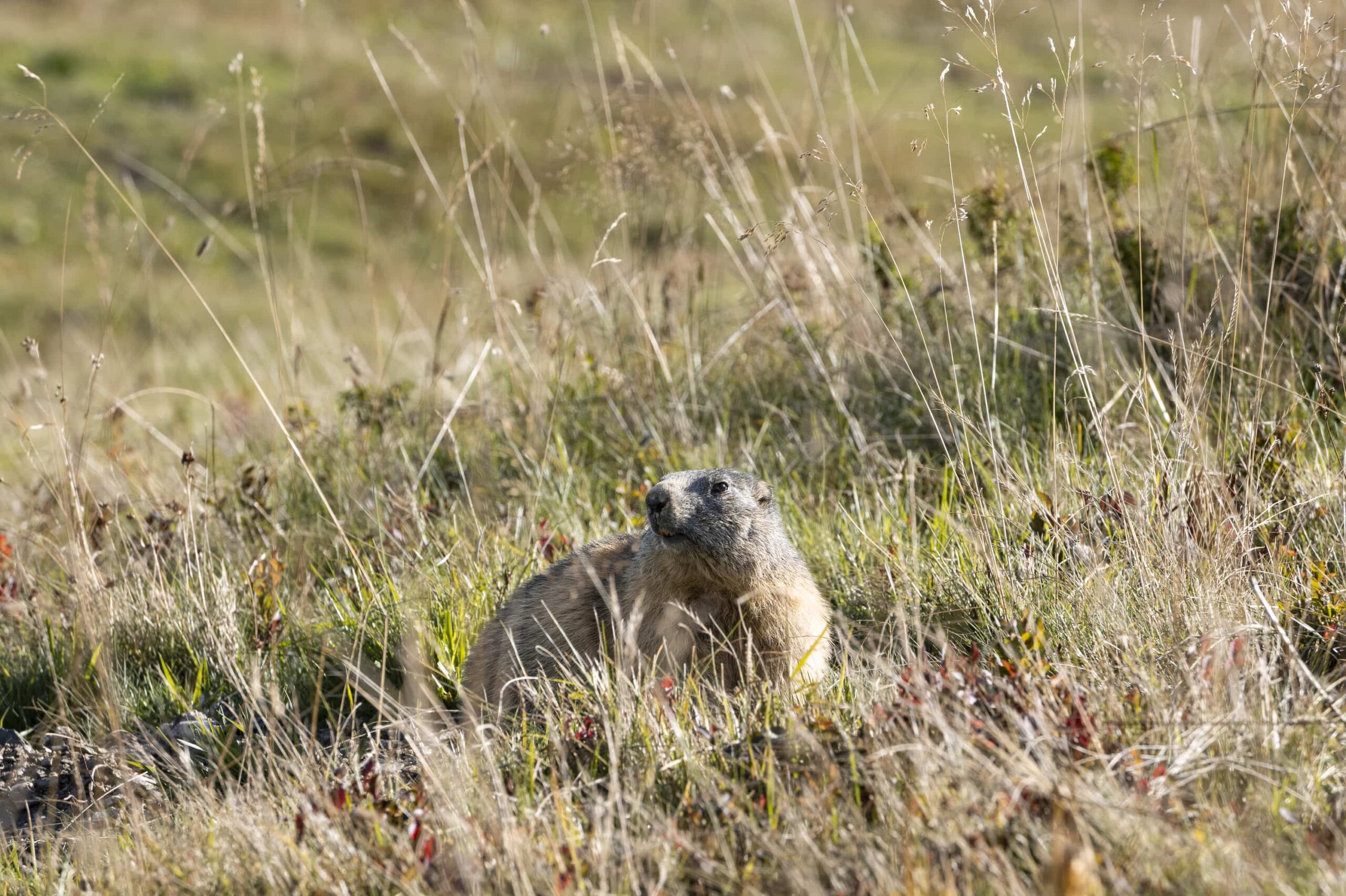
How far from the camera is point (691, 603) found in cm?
337

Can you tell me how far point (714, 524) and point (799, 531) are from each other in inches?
34.8

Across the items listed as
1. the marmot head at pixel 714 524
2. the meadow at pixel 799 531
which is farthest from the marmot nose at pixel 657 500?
the meadow at pixel 799 531

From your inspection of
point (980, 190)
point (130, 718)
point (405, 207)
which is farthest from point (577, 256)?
point (130, 718)

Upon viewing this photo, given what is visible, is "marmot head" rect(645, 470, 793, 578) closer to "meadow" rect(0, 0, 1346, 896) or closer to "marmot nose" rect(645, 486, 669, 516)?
"marmot nose" rect(645, 486, 669, 516)

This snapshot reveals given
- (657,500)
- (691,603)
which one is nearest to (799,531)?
(691,603)

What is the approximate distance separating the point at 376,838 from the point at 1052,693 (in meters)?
1.44

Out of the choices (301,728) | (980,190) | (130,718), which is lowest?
(130,718)

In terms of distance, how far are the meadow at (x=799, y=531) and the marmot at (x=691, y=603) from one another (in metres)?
0.14

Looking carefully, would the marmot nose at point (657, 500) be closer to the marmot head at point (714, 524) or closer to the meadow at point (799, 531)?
the marmot head at point (714, 524)

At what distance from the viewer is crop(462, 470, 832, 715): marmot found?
10.7 ft

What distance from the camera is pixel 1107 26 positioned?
4.60 meters

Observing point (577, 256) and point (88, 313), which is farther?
point (577, 256)

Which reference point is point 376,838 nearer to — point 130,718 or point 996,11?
point 130,718

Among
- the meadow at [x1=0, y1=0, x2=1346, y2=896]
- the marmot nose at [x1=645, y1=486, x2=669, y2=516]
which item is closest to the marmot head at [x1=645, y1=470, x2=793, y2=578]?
the marmot nose at [x1=645, y1=486, x2=669, y2=516]
